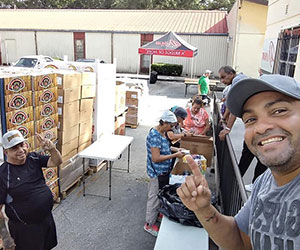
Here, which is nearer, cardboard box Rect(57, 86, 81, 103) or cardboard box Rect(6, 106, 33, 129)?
cardboard box Rect(6, 106, 33, 129)

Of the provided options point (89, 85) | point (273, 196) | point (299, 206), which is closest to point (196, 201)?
point (273, 196)

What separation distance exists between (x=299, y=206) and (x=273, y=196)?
13 cm

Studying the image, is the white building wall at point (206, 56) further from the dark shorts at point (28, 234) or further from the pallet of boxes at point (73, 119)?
the dark shorts at point (28, 234)

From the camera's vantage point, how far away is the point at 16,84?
12.5 feet

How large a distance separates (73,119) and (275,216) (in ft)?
14.8

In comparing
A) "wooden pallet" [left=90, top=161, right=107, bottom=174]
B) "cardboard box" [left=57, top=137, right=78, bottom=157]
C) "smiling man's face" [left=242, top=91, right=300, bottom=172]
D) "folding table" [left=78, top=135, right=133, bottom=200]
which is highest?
"smiling man's face" [left=242, top=91, right=300, bottom=172]

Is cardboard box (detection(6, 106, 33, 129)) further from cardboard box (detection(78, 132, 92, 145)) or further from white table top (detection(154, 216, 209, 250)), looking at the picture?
white table top (detection(154, 216, 209, 250))

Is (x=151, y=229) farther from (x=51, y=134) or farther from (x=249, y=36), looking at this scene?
(x=249, y=36)

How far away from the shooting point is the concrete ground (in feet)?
13.4

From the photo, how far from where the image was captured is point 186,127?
6328 millimetres

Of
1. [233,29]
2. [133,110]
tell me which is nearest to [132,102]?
[133,110]

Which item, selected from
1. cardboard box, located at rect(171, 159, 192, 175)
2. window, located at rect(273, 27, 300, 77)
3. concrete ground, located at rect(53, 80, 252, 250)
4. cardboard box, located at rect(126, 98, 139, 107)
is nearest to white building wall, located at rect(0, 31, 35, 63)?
cardboard box, located at rect(126, 98, 139, 107)

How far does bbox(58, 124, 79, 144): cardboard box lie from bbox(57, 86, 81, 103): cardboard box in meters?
0.53

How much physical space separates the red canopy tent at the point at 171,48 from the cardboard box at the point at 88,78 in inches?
389
